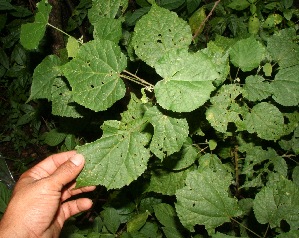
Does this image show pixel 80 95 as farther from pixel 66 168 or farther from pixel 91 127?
pixel 91 127

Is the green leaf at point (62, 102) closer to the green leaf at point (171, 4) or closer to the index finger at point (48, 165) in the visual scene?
the index finger at point (48, 165)

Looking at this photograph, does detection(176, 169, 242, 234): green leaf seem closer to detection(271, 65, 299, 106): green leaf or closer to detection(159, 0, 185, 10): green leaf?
detection(271, 65, 299, 106): green leaf

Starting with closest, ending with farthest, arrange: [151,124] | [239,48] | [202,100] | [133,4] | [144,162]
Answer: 1. [202,100]
2. [144,162]
3. [151,124]
4. [239,48]
5. [133,4]

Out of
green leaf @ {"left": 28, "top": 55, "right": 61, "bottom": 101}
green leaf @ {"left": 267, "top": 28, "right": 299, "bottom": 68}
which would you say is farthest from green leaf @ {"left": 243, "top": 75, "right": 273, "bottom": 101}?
green leaf @ {"left": 28, "top": 55, "right": 61, "bottom": 101}

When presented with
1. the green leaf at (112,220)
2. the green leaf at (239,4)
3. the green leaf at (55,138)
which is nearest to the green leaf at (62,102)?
the green leaf at (112,220)

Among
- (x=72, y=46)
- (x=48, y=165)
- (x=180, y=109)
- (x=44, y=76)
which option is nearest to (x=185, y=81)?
(x=180, y=109)

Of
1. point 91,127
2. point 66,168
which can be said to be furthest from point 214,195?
point 91,127
